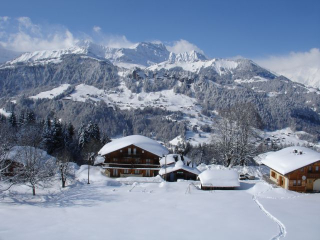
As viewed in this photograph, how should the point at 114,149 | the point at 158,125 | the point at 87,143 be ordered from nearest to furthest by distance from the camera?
the point at 114,149, the point at 87,143, the point at 158,125

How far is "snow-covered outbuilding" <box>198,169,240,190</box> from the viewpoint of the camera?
30172mm

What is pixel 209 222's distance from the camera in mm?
17984

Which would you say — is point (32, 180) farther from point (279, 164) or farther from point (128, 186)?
Result: point (279, 164)

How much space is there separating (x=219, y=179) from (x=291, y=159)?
8.36 metres

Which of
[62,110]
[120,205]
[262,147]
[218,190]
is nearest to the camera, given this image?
[120,205]

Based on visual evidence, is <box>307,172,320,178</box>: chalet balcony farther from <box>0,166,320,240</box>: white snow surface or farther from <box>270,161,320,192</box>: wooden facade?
<box>0,166,320,240</box>: white snow surface

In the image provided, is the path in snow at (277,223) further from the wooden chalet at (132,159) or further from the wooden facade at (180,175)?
the wooden chalet at (132,159)

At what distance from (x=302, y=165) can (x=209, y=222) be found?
1599 centimetres

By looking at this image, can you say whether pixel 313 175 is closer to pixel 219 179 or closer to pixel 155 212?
pixel 219 179

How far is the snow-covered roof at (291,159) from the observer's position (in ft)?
94.6

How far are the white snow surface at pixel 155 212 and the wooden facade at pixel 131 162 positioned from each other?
10.3 m

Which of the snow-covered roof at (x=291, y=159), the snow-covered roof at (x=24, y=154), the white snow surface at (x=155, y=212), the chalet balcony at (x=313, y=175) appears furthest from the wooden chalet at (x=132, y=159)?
the chalet balcony at (x=313, y=175)

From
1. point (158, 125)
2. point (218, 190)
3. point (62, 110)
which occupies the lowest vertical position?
point (218, 190)

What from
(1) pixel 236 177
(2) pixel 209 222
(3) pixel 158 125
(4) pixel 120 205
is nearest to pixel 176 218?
(2) pixel 209 222
